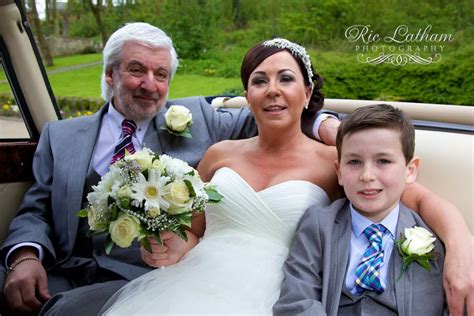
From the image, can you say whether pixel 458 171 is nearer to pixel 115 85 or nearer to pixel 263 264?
pixel 263 264

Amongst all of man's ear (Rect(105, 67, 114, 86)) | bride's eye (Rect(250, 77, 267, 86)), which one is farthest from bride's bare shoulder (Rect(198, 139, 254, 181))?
man's ear (Rect(105, 67, 114, 86))

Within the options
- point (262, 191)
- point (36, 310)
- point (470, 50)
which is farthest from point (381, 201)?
point (470, 50)

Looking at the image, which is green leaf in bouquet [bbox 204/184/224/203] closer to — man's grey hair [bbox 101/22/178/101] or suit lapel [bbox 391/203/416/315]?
suit lapel [bbox 391/203/416/315]

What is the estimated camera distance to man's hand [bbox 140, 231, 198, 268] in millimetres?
2307

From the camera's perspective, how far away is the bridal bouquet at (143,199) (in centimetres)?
204

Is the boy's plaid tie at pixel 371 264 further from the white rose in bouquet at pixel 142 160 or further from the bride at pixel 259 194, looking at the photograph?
the white rose in bouquet at pixel 142 160

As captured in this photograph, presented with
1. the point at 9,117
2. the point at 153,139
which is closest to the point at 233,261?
the point at 153,139

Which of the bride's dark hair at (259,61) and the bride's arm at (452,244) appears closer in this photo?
the bride's arm at (452,244)

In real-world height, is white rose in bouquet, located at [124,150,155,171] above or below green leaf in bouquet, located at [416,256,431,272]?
above

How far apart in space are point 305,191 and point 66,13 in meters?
8.45

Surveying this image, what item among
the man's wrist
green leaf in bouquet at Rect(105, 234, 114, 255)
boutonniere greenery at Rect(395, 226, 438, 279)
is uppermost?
green leaf in bouquet at Rect(105, 234, 114, 255)

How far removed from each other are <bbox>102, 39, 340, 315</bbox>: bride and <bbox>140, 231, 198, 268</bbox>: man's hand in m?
0.05

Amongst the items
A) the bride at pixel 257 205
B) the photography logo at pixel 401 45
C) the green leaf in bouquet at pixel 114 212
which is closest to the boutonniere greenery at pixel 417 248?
the bride at pixel 257 205

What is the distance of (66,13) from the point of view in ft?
32.2
